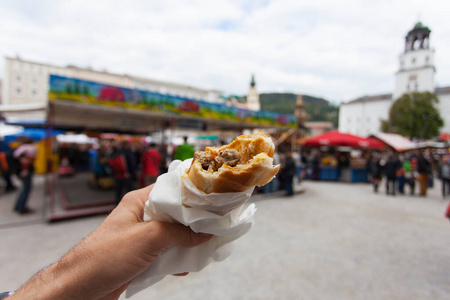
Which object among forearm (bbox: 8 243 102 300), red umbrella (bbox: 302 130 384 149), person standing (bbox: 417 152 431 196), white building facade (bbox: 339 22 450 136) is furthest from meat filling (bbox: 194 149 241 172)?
white building facade (bbox: 339 22 450 136)

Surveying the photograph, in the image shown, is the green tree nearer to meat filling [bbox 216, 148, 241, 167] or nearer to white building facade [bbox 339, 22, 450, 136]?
white building facade [bbox 339, 22, 450, 136]

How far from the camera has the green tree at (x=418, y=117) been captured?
3644 centimetres

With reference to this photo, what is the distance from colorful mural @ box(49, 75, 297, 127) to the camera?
17.4 ft

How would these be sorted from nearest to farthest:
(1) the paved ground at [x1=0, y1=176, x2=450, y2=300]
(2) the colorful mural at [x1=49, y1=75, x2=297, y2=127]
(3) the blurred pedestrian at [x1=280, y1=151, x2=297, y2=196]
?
(1) the paved ground at [x1=0, y1=176, x2=450, y2=300]
(2) the colorful mural at [x1=49, y1=75, x2=297, y2=127]
(3) the blurred pedestrian at [x1=280, y1=151, x2=297, y2=196]

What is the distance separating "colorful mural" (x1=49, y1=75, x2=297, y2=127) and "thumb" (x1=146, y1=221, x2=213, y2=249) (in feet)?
18.6

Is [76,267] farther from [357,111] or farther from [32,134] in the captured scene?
[357,111]

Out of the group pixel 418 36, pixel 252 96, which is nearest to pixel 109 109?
pixel 252 96

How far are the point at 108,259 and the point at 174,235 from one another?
1.01 ft

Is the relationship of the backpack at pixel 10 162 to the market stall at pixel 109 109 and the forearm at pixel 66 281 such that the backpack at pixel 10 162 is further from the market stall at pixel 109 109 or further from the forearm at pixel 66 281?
the forearm at pixel 66 281

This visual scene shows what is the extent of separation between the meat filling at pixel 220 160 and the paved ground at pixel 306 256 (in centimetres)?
277

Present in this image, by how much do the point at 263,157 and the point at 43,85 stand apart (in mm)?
70651

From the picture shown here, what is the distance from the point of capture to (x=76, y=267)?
98cm

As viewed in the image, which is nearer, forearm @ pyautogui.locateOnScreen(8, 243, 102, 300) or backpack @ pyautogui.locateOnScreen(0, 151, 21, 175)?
forearm @ pyautogui.locateOnScreen(8, 243, 102, 300)

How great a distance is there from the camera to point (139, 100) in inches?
258
